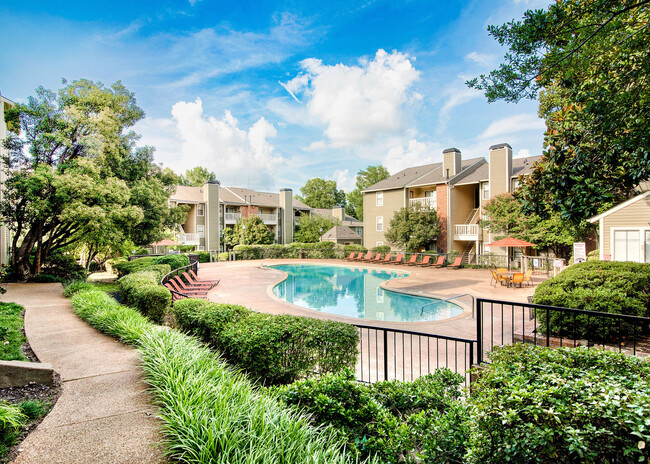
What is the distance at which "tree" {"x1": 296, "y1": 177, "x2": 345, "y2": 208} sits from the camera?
63.2 meters

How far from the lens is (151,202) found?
52.9ft

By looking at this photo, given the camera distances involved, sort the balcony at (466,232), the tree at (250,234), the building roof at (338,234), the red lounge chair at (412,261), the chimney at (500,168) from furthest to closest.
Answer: the building roof at (338,234)
the tree at (250,234)
the balcony at (466,232)
the red lounge chair at (412,261)
the chimney at (500,168)

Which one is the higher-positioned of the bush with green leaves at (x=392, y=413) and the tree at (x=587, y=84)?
the tree at (x=587, y=84)

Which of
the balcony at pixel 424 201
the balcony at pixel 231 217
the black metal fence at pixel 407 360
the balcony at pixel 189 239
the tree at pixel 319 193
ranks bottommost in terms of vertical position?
the black metal fence at pixel 407 360

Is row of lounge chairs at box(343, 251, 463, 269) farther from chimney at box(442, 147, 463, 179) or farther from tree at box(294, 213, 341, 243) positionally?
tree at box(294, 213, 341, 243)

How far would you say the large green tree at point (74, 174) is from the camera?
12641 millimetres

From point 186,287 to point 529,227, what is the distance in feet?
69.1

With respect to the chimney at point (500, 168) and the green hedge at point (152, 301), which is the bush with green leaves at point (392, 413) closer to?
the green hedge at point (152, 301)

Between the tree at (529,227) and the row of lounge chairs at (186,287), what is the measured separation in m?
17.1

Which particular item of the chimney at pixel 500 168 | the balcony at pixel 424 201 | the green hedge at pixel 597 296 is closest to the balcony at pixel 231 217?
the balcony at pixel 424 201

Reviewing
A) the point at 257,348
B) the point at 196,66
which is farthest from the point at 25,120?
the point at 257,348

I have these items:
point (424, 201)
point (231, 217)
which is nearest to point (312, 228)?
point (231, 217)

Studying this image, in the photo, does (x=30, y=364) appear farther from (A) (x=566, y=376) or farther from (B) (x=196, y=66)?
(B) (x=196, y=66)

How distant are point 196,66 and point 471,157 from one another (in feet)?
87.8
